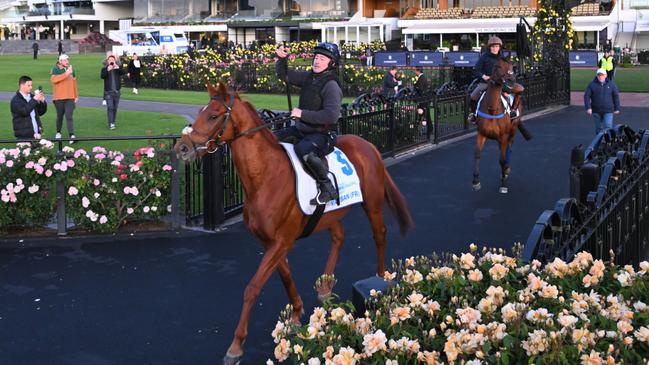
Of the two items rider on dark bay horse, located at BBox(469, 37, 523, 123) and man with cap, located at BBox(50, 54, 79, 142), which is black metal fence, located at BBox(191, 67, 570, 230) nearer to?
rider on dark bay horse, located at BBox(469, 37, 523, 123)

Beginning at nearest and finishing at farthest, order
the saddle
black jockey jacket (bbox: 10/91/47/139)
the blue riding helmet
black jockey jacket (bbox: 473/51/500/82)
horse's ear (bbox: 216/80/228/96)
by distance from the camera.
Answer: horse's ear (bbox: 216/80/228/96)
the saddle
the blue riding helmet
black jockey jacket (bbox: 10/91/47/139)
black jockey jacket (bbox: 473/51/500/82)

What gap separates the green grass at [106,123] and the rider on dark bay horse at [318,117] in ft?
35.6

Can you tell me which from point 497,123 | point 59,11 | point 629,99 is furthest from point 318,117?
point 59,11

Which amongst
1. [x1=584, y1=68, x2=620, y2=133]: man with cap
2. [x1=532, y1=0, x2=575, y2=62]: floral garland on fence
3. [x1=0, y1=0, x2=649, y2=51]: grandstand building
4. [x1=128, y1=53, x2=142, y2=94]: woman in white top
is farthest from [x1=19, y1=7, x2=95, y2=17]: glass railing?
[x1=584, y1=68, x2=620, y2=133]: man with cap

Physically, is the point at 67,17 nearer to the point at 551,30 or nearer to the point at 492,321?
the point at 551,30

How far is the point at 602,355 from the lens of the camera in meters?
3.25

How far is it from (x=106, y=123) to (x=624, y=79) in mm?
28611

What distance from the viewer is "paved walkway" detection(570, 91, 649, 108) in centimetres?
2920

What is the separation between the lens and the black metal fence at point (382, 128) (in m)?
11.2

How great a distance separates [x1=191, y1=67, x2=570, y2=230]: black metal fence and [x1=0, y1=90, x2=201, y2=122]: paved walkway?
Result: 313 inches

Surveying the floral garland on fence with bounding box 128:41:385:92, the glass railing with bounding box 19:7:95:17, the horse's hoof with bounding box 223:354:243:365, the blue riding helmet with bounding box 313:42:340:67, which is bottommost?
the horse's hoof with bounding box 223:354:243:365

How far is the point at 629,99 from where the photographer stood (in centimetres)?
3127

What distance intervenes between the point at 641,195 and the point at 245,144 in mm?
4283

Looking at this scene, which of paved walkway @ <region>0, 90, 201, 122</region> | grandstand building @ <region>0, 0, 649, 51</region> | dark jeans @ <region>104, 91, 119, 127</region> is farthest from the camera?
grandstand building @ <region>0, 0, 649, 51</region>
